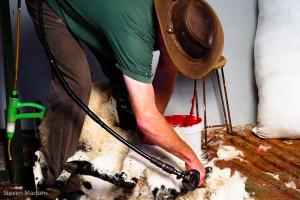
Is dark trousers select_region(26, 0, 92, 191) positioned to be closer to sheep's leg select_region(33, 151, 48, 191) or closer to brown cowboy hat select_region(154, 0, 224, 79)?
sheep's leg select_region(33, 151, 48, 191)

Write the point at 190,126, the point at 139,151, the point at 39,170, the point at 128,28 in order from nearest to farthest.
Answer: the point at 128,28, the point at 139,151, the point at 39,170, the point at 190,126

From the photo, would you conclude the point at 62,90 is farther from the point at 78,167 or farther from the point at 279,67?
the point at 279,67

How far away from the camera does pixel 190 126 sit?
80.7 inches

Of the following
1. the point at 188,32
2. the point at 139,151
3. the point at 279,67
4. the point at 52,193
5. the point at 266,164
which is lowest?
the point at 266,164

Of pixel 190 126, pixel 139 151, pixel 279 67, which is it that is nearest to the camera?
pixel 139 151

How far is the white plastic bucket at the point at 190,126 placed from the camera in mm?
2051

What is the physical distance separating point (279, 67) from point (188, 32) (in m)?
1.26

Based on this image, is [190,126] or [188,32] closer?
[188,32]

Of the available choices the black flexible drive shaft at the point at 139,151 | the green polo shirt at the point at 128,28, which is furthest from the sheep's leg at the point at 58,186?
the green polo shirt at the point at 128,28

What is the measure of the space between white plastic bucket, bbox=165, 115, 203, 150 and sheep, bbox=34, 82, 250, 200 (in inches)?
14.3

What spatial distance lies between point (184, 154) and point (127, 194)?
356mm

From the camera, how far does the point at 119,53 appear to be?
1.38 metres

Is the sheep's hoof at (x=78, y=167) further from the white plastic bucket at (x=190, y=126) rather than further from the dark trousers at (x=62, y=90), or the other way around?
the white plastic bucket at (x=190, y=126)

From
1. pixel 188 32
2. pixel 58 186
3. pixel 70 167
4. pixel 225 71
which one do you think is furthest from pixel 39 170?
pixel 225 71
